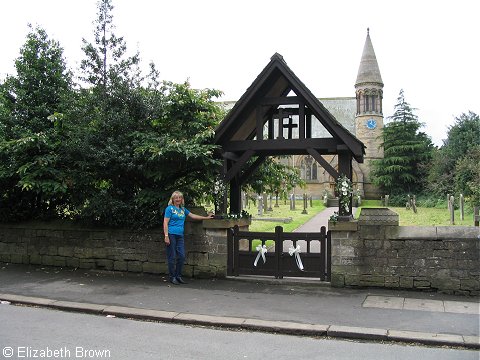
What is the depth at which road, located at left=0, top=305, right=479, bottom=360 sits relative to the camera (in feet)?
17.6

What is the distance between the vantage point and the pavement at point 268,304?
6.28 metres

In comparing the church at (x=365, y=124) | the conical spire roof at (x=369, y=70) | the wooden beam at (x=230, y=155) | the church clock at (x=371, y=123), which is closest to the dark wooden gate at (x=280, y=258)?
the wooden beam at (x=230, y=155)

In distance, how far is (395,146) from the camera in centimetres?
4741

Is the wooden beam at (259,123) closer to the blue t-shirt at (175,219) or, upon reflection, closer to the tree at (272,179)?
the blue t-shirt at (175,219)

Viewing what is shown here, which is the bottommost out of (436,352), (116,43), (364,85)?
(436,352)

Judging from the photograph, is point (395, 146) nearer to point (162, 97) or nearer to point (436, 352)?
point (162, 97)

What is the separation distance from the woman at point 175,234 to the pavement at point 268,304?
0.33 metres

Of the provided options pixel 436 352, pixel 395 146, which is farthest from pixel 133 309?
pixel 395 146

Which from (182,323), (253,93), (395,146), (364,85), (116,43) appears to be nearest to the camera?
(182,323)

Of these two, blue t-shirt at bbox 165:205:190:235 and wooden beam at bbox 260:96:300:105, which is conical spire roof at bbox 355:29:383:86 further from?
blue t-shirt at bbox 165:205:190:235

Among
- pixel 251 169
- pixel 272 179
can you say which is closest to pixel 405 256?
pixel 251 169

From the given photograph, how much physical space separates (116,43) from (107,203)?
4265 millimetres

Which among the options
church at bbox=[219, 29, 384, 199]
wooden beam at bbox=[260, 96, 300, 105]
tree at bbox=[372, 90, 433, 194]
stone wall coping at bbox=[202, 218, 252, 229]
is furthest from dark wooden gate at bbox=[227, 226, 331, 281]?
church at bbox=[219, 29, 384, 199]

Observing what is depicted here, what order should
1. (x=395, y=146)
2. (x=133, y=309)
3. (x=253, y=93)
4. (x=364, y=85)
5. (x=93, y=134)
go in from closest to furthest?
(x=133, y=309) → (x=253, y=93) → (x=93, y=134) → (x=395, y=146) → (x=364, y=85)
